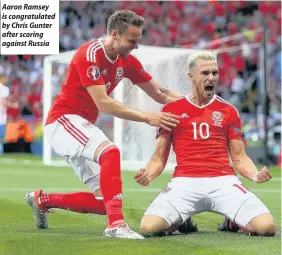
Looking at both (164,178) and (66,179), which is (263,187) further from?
(66,179)

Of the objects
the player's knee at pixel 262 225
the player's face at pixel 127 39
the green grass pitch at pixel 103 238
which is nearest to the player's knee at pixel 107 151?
the green grass pitch at pixel 103 238

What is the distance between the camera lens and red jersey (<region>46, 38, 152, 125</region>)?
21.8 ft

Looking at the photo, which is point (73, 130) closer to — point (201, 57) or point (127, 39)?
point (127, 39)

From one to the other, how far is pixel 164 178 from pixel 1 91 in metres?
11.7

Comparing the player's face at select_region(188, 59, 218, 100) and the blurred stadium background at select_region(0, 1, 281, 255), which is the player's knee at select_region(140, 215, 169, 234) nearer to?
the blurred stadium background at select_region(0, 1, 281, 255)

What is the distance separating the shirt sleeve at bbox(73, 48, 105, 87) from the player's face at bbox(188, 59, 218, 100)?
0.73 m

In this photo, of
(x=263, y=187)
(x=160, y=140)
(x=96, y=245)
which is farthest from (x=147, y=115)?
(x=263, y=187)

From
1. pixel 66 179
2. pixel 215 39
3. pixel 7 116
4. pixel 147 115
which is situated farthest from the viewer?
pixel 215 39

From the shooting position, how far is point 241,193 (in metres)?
6.87

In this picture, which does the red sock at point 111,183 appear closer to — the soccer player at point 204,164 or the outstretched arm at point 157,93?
the soccer player at point 204,164

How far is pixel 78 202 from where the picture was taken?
7.16m

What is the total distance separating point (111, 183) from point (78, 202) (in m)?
0.82

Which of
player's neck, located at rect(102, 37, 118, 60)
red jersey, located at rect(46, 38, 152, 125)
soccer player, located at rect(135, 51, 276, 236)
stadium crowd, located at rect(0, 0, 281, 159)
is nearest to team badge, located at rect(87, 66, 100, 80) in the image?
red jersey, located at rect(46, 38, 152, 125)

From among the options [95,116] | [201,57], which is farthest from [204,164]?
[95,116]
